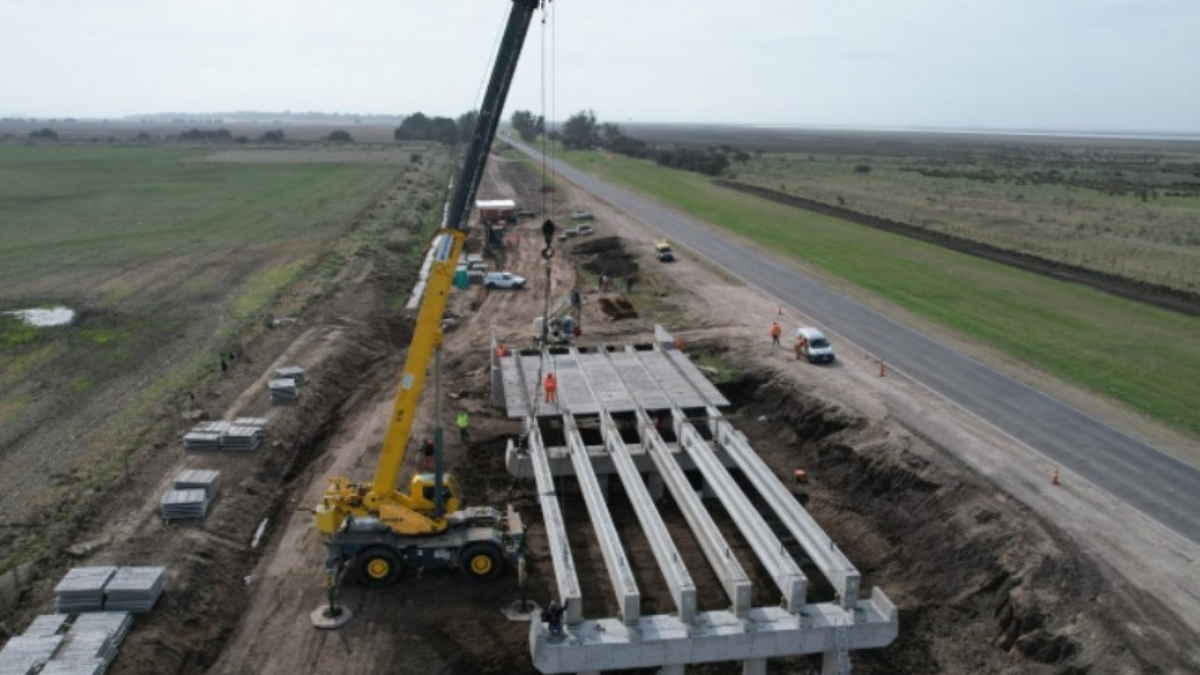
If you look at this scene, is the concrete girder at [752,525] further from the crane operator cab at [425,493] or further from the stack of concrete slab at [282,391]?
the stack of concrete slab at [282,391]

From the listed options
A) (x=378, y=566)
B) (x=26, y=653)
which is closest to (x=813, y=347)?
(x=378, y=566)

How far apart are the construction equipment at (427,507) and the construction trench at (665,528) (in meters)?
2.01

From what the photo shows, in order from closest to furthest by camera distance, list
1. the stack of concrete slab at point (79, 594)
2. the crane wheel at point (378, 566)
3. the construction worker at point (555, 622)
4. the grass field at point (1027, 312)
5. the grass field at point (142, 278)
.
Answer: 1. the construction worker at point (555, 622)
2. the stack of concrete slab at point (79, 594)
3. the crane wheel at point (378, 566)
4. the grass field at point (142, 278)
5. the grass field at point (1027, 312)

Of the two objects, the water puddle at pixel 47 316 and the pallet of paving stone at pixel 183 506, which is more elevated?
the pallet of paving stone at pixel 183 506

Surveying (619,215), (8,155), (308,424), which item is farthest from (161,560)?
(8,155)

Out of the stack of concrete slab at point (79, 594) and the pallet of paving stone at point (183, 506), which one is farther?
the pallet of paving stone at point (183, 506)

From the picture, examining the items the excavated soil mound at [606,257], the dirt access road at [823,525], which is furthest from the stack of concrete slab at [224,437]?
the excavated soil mound at [606,257]

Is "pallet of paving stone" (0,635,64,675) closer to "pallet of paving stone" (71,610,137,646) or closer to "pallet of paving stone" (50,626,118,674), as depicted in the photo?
"pallet of paving stone" (50,626,118,674)

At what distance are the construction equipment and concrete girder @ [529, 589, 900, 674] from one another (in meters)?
4.79

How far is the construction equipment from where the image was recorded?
20953mm

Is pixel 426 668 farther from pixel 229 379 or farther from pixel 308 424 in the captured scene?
pixel 229 379

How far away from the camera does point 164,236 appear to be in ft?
247

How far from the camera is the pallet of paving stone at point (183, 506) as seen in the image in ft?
81.7

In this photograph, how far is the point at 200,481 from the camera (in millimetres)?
26203
